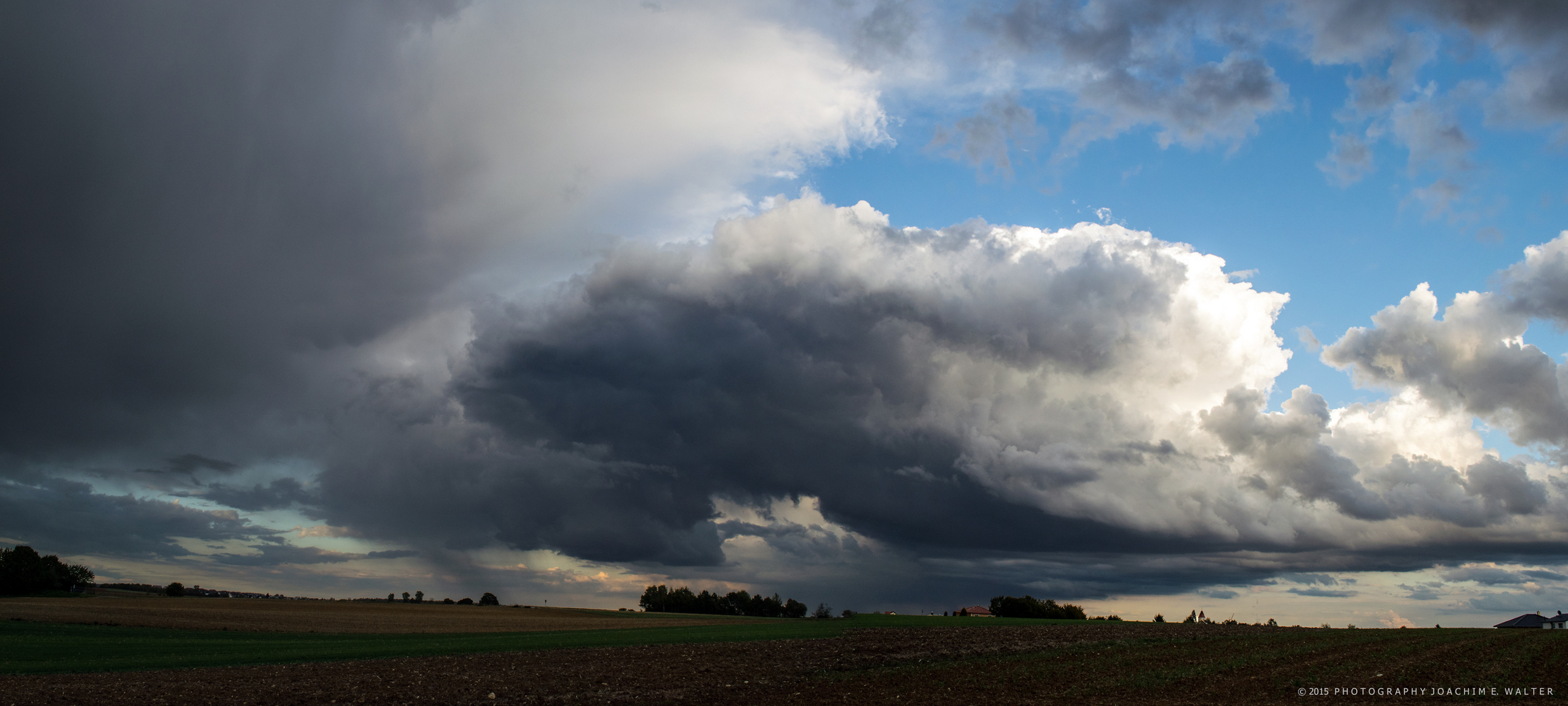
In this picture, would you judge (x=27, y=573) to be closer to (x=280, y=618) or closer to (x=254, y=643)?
(x=280, y=618)

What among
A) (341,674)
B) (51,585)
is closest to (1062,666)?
(341,674)

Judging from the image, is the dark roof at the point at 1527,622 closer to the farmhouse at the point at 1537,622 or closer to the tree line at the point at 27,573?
the farmhouse at the point at 1537,622

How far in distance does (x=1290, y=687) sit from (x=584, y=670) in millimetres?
32882

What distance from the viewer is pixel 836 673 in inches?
1618

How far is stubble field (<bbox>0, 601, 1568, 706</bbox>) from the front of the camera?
31.8 meters

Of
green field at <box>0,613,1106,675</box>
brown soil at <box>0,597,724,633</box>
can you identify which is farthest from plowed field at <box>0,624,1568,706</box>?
brown soil at <box>0,597,724,633</box>

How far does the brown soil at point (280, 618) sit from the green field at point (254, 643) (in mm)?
5984

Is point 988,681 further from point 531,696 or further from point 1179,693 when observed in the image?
point 531,696

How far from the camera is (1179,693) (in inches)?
1264

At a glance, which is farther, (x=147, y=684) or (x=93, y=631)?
(x=93, y=631)

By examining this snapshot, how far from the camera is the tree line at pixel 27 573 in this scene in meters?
146

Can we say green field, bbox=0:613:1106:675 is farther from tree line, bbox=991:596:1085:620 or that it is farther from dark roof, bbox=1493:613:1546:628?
dark roof, bbox=1493:613:1546:628

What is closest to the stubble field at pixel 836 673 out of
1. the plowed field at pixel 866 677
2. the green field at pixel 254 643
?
the plowed field at pixel 866 677

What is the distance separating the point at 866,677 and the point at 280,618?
8889 centimetres
